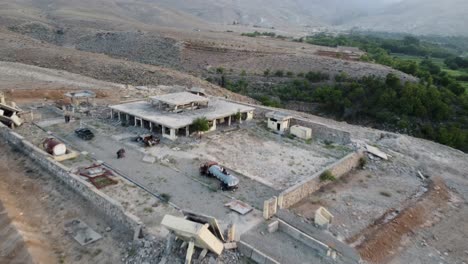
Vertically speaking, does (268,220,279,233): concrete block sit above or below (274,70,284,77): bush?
below

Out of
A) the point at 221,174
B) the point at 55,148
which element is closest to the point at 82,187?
the point at 55,148

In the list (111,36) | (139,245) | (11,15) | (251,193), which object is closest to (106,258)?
(139,245)

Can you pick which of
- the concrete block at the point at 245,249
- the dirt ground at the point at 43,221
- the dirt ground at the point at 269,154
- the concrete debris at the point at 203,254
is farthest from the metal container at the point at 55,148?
the concrete block at the point at 245,249

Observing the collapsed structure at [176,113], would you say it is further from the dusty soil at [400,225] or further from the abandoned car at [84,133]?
the dusty soil at [400,225]

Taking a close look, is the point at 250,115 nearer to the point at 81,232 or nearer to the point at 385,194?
the point at 385,194

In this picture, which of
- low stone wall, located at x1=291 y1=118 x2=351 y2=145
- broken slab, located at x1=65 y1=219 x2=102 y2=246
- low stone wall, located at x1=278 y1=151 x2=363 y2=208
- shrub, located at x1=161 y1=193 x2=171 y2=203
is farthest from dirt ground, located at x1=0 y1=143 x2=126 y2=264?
low stone wall, located at x1=291 y1=118 x2=351 y2=145

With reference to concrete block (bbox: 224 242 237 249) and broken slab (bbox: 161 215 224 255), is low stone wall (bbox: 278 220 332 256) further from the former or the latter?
broken slab (bbox: 161 215 224 255)

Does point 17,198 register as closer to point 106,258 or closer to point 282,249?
point 106,258
